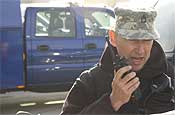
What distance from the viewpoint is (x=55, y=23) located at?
758cm

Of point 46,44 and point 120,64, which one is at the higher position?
point 120,64

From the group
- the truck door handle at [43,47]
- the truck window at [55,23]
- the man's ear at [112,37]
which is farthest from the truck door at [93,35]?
the man's ear at [112,37]

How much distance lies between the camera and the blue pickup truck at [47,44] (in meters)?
7.35

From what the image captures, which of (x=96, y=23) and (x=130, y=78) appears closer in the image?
(x=130, y=78)

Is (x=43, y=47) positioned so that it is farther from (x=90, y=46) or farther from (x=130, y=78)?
(x=130, y=78)

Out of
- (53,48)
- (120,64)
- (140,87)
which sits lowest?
(53,48)

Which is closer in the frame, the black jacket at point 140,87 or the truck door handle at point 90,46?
the black jacket at point 140,87

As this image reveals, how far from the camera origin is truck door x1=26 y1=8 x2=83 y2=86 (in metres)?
7.53

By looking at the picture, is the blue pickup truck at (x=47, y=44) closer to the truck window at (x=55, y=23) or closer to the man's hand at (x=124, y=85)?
the truck window at (x=55, y=23)

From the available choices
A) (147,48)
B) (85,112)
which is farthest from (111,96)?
(147,48)

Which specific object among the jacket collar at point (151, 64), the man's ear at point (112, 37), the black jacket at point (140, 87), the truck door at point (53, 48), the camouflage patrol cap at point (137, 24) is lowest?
the truck door at point (53, 48)

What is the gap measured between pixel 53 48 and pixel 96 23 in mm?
846

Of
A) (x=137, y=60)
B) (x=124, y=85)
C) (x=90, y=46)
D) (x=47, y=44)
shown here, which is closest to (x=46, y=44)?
(x=47, y=44)

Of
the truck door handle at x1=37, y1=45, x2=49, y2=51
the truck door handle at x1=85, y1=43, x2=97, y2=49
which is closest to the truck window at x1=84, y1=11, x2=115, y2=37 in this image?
the truck door handle at x1=85, y1=43, x2=97, y2=49
